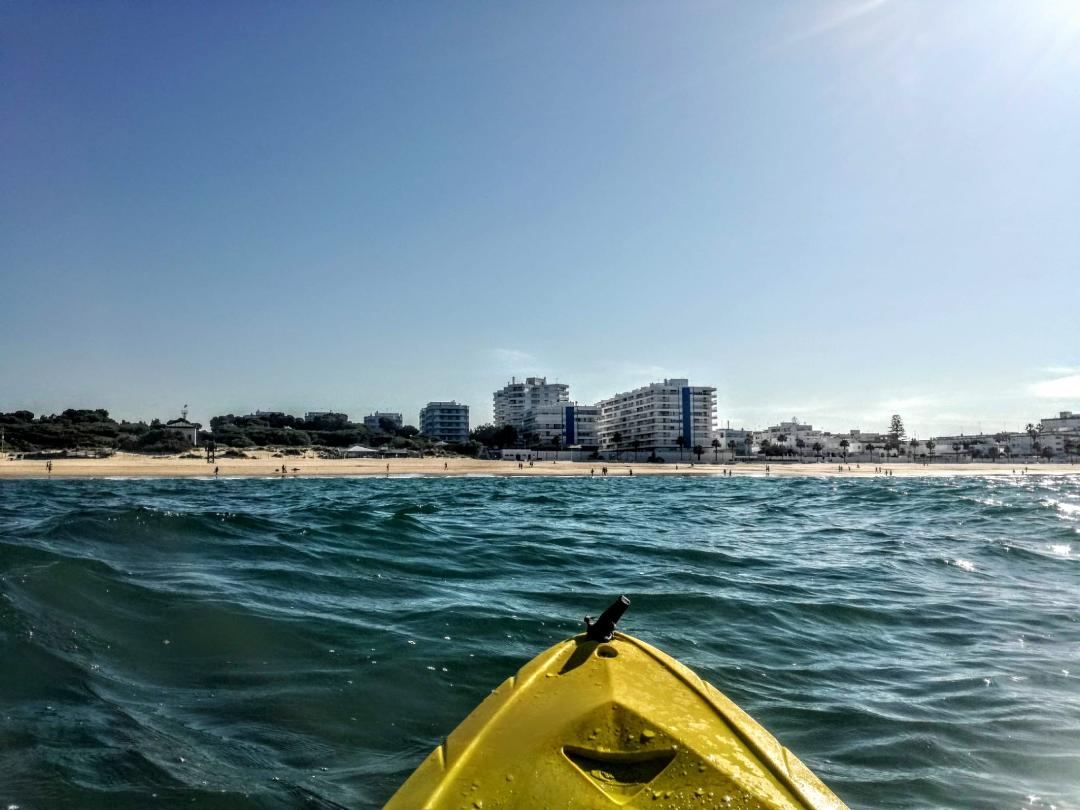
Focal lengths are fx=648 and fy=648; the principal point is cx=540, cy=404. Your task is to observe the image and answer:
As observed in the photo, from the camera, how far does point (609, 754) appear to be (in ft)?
7.97

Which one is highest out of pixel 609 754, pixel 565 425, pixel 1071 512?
pixel 565 425

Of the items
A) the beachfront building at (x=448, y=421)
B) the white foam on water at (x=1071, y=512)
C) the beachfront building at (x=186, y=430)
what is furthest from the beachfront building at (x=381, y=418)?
the white foam on water at (x=1071, y=512)

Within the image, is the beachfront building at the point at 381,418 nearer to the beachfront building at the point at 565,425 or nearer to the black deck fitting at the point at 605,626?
the beachfront building at the point at 565,425

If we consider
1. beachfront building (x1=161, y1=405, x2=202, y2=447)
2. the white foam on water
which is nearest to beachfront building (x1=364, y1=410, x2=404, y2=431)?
beachfront building (x1=161, y1=405, x2=202, y2=447)

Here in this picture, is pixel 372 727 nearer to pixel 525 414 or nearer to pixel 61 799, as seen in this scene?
pixel 61 799

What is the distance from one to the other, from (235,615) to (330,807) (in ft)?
12.7

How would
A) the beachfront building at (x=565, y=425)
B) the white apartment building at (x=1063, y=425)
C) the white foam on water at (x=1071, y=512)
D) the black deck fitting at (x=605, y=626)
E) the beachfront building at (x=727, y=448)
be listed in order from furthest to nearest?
the white apartment building at (x=1063, y=425), the beachfront building at (x=565, y=425), the beachfront building at (x=727, y=448), the white foam on water at (x=1071, y=512), the black deck fitting at (x=605, y=626)

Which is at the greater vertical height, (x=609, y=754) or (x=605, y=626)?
(x=605, y=626)

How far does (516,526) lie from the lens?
16.8 meters

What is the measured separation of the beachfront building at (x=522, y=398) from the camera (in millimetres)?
174250

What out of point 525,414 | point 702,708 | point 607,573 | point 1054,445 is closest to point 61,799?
point 702,708

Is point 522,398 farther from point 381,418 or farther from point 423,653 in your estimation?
point 423,653

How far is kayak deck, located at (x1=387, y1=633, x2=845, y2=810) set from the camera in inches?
87.4

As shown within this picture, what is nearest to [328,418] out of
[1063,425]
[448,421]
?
[448,421]
